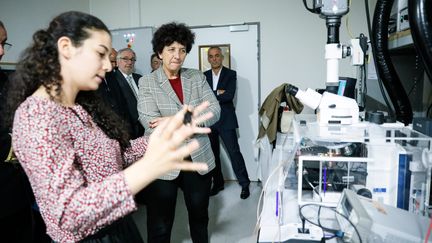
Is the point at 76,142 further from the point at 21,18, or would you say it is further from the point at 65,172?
the point at 21,18

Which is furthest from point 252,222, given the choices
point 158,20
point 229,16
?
point 158,20

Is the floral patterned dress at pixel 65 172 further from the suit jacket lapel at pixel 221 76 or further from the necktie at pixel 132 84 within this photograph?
the suit jacket lapel at pixel 221 76

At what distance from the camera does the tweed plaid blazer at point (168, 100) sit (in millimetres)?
1676

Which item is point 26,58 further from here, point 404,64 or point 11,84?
point 404,64

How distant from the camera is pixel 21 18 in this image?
120 inches

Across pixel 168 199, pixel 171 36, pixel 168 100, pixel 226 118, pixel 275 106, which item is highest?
pixel 171 36

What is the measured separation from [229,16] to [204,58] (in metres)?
0.56

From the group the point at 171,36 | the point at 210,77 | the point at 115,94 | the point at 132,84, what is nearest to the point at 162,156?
the point at 171,36

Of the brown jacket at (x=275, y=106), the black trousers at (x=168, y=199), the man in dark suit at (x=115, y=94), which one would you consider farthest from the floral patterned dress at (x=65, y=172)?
the brown jacket at (x=275, y=106)

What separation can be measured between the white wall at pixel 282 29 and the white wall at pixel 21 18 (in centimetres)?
129

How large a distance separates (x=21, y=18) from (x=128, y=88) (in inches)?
51.4

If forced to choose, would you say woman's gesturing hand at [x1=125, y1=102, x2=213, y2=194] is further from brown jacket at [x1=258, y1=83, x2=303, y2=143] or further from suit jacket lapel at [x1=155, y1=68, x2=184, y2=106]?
brown jacket at [x1=258, y1=83, x2=303, y2=143]

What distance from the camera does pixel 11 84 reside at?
934mm

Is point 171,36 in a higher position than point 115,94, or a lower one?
higher
